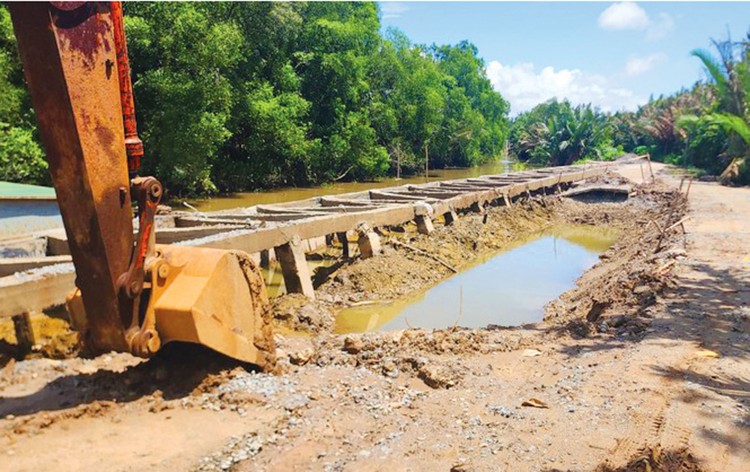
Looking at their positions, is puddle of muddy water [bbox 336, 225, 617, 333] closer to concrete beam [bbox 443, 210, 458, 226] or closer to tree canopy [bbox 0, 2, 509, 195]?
concrete beam [bbox 443, 210, 458, 226]

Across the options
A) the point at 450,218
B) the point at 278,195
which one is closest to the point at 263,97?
the point at 278,195

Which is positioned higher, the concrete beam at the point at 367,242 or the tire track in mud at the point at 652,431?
the concrete beam at the point at 367,242

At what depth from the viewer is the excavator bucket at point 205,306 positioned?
343 cm

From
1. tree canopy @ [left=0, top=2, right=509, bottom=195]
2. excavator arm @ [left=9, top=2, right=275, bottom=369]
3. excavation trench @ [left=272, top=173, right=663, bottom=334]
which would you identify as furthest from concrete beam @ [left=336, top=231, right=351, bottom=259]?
tree canopy @ [left=0, top=2, right=509, bottom=195]

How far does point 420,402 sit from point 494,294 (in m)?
6.29

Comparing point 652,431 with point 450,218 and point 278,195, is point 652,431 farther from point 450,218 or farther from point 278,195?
point 278,195

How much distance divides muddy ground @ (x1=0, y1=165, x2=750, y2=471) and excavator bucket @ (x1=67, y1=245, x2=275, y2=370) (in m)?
0.27

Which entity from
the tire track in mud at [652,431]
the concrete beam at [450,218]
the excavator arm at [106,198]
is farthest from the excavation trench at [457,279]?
the tire track in mud at [652,431]

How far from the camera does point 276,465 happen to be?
3.15 metres

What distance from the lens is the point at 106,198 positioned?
3062 millimetres

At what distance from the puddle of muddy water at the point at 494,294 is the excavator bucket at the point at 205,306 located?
3.69 m

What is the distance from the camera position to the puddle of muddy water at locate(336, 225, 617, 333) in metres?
8.40

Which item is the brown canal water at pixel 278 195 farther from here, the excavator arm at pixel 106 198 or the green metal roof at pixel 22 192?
the excavator arm at pixel 106 198

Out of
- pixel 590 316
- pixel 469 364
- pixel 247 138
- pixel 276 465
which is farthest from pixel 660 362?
pixel 247 138
